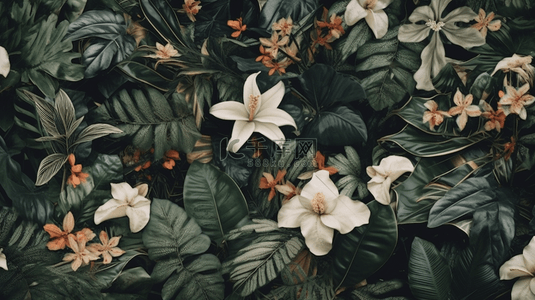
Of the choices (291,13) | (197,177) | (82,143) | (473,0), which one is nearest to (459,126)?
(473,0)

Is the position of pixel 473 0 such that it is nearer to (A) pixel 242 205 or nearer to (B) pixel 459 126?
(B) pixel 459 126

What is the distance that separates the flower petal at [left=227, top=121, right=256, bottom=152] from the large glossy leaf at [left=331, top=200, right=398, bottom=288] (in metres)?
0.28

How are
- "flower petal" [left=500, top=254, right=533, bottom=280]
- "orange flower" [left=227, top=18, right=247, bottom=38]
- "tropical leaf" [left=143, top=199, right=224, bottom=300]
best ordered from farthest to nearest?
"orange flower" [left=227, top=18, right=247, bottom=38] < "tropical leaf" [left=143, top=199, right=224, bottom=300] < "flower petal" [left=500, top=254, right=533, bottom=280]

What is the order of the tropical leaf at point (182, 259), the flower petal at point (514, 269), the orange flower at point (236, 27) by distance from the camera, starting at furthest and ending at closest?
the orange flower at point (236, 27)
the tropical leaf at point (182, 259)
the flower petal at point (514, 269)

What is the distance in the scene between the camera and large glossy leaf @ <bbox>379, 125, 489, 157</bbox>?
3.65 ft

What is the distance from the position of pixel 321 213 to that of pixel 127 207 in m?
0.40

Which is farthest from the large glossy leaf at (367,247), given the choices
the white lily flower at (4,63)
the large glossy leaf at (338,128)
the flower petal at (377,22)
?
the white lily flower at (4,63)

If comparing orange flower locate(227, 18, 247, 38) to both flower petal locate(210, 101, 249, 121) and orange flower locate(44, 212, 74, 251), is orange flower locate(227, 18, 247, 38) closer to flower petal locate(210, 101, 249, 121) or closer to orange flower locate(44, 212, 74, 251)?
flower petal locate(210, 101, 249, 121)

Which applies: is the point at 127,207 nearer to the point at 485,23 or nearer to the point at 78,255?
the point at 78,255

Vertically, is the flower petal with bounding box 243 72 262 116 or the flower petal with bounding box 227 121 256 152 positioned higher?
the flower petal with bounding box 243 72 262 116

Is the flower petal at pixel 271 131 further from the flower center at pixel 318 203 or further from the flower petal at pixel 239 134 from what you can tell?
the flower center at pixel 318 203

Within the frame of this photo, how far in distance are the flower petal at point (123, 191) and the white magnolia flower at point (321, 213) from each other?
31 cm

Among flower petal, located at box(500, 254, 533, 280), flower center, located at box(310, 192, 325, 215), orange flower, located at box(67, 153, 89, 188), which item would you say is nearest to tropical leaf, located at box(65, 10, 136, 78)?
orange flower, located at box(67, 153, 89, 188)

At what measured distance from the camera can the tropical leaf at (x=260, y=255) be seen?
105 centimetres
